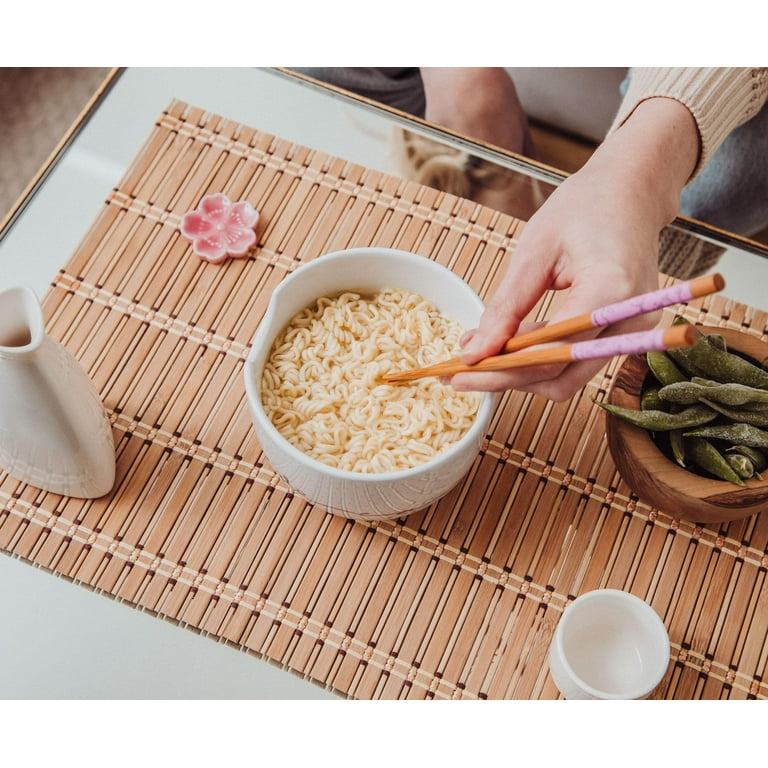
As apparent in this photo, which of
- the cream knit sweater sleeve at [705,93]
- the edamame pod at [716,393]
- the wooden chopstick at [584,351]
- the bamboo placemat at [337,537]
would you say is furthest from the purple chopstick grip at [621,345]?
the cream knit sweater sleeve at [705,93]

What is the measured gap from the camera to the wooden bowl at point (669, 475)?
0.85 meters

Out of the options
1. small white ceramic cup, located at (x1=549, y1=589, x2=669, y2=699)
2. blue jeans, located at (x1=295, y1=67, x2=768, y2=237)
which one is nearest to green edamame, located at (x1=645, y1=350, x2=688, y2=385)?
small white ceramic cup, located at (x1=549, y1=589, x2=669, y2=699)

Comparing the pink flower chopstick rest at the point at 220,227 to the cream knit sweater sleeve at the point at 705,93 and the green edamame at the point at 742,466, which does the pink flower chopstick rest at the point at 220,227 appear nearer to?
the cream knit sweater sleeve at the point at 705,93

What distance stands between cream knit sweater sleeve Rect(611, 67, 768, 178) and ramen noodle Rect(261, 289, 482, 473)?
15.4 inches

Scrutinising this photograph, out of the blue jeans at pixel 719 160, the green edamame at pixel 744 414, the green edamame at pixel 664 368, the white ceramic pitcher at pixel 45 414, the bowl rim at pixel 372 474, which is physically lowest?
the white ceramic pitcher at pixel 45 414

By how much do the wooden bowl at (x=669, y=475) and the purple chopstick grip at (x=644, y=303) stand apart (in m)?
0.19

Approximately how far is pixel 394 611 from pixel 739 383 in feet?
1.47

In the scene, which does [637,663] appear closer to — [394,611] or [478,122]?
[394,611]

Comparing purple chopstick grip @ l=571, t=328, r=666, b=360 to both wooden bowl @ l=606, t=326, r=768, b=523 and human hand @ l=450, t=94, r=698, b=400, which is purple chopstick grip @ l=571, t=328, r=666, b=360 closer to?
human hand @ l=450, t=94, r=698, b=400

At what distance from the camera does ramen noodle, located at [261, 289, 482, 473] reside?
2.93ft

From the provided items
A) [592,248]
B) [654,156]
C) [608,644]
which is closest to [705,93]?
[654,156]

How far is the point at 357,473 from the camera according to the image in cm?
82

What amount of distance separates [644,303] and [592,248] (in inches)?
7.9

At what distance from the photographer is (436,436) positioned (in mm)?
896
